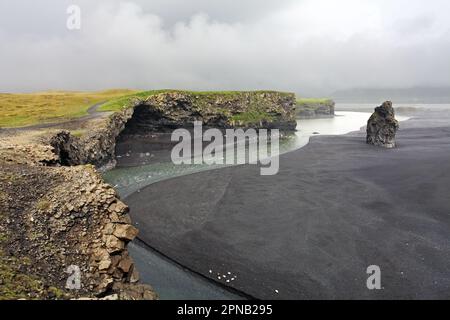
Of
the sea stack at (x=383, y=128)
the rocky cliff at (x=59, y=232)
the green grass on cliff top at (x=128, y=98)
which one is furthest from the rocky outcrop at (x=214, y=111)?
the rocky cliff at (x=59, y=232)

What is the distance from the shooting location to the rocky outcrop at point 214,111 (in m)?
77.1

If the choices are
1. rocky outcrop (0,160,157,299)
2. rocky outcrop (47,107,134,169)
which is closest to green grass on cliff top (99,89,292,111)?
rocky outcrop (47,107,134,169)

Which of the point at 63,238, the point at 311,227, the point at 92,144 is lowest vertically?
the point at 311,227

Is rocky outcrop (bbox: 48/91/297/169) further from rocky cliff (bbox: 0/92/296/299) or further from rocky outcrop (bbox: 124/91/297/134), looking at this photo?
rocky cliff (bbox: 0/92/296/299)

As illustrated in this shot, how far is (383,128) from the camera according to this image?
216ft

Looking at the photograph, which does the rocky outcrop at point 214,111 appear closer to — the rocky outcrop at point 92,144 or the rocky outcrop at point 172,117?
the rocky outcrop at point 172,117

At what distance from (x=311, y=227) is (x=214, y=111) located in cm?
6811

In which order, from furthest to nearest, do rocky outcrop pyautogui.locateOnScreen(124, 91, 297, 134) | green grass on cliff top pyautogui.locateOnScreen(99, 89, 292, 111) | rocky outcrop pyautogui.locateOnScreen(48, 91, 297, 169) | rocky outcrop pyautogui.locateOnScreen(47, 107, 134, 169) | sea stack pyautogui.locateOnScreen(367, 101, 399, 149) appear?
rocky outcrop pyautogui.locateOnScreen(124, 91, 297, 134), green grass on cliff top pyautogui.locateOnScreen(99, 89, 292, 111), sea stack pyautogui.locateOnScreen(367, 101, 399, 149), rocky outcrop pyautogui.locateOnScreen(48, 91, 297, 169), rocky outcrop pyautogui.locateOnScreen(47, 107, 134, 169)

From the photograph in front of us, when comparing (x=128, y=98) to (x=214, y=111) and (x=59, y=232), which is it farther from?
(x=59, y=232)

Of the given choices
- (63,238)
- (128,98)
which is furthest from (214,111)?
(63,238)

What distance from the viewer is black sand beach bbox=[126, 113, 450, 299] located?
787 inches

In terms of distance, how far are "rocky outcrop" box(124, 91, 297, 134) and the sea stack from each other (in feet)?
127

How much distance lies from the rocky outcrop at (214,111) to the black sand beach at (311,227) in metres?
36.6

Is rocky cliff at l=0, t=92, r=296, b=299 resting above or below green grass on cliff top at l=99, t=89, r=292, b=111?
below
